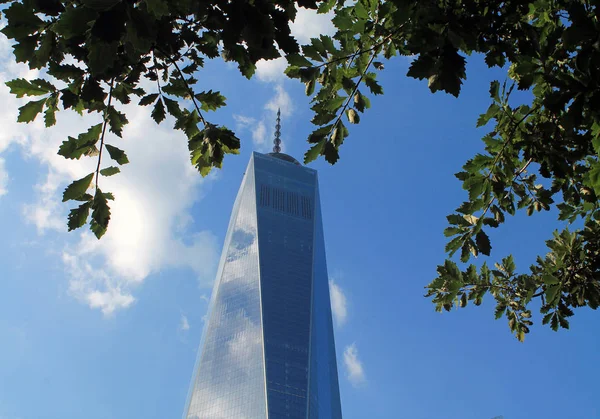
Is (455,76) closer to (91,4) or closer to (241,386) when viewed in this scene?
(91,4)

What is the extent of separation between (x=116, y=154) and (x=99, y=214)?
529mm

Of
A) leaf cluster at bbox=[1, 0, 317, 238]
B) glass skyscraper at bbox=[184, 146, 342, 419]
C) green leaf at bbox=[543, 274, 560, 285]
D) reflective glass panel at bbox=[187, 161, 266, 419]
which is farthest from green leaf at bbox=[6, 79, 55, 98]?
reflective glass panel at bbox=[187, 161, 266, 419]

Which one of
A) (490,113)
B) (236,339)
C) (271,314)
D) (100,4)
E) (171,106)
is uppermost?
(271,314)

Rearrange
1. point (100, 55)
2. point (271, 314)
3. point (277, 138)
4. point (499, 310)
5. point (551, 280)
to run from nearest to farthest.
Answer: point (100, 55), point (551, 280), point (499, 310), point (271, 314), point (277, 138)

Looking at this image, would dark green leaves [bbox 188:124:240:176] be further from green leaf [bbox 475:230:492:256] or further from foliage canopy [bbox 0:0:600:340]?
green leaf [bbox 475:230:492:256]

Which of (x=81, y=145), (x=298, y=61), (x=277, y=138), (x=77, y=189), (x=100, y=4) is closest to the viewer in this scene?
(x=100, y=4)

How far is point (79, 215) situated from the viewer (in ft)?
11.9

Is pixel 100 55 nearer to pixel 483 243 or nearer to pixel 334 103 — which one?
pixel 334 103

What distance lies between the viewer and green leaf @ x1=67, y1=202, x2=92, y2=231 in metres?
3.60

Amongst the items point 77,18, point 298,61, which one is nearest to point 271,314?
point 298,61

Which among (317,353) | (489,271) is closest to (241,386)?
(317,353)

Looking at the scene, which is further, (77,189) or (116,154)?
(116,154)

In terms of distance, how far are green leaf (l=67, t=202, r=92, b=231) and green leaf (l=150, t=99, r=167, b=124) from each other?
3.10 feet

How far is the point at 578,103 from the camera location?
345 cm
